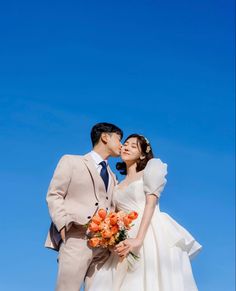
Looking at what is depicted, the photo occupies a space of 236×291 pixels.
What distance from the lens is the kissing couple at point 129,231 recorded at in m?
6.11

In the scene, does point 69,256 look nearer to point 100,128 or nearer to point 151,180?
point 151,180

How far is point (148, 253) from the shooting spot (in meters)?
6.21

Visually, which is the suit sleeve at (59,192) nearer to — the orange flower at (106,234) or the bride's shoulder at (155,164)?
the orange flower at (106,234)

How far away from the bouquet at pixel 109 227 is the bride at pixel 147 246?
124 mm

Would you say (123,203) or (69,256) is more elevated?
(123,203)

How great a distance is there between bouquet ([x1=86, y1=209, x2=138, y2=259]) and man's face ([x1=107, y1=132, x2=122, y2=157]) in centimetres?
107

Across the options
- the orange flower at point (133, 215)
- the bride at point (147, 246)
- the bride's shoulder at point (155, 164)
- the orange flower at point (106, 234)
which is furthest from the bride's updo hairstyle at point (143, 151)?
the orange flower at point (106, 234)

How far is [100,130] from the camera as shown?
6.95 metres

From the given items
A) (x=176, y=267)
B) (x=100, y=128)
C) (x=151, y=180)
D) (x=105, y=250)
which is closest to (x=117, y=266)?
(x=105, y=250)

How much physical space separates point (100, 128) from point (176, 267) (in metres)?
2.01

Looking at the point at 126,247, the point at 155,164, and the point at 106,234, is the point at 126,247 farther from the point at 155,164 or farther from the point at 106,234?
the point at 155,164

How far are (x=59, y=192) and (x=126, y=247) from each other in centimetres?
105

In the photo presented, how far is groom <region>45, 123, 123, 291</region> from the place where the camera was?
241 inches

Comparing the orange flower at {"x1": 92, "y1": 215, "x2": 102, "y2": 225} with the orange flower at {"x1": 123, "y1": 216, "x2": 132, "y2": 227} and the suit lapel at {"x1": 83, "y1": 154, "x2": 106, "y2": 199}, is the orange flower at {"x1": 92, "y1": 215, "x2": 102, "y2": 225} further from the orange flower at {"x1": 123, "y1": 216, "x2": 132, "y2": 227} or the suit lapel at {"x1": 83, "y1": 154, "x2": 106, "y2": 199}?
the suit lapel at {"x1": 83, "y1": 154, "x2": 106, "y2": 199}
